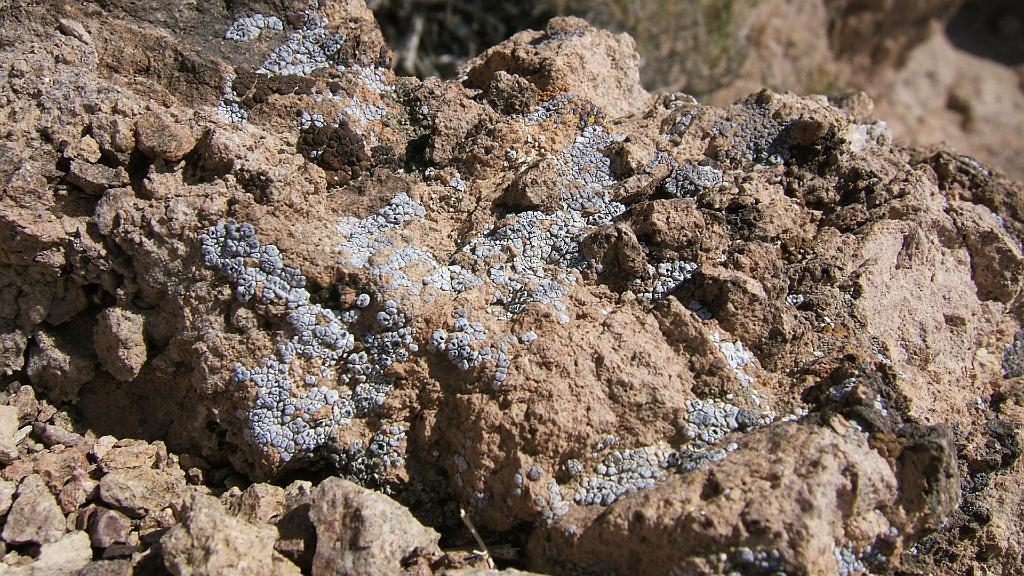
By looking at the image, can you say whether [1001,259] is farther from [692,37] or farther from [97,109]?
[692,37]

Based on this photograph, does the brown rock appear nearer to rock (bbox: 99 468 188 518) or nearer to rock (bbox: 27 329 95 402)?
rock (bbox: 99 468 188 518)

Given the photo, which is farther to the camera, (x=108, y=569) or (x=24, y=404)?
(x=24, y=404)

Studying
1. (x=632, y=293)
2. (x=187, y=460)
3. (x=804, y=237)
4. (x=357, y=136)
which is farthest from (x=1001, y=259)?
(x=187, y=460)

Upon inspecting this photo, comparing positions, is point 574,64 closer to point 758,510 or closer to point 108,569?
point 758,510

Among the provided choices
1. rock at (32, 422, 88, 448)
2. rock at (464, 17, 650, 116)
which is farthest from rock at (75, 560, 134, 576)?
rock at (464, 17, 650, 116)

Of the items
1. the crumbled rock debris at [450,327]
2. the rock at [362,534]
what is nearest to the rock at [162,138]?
the crumbled rock debris at [450,327]

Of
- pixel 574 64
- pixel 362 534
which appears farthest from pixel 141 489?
pixel 574 64
